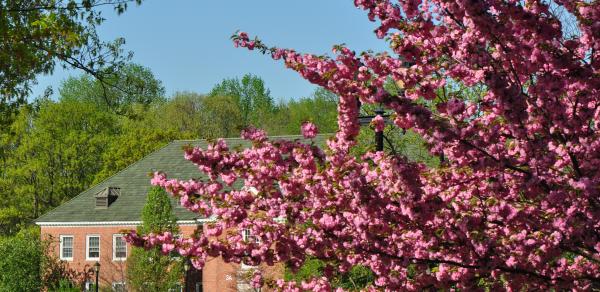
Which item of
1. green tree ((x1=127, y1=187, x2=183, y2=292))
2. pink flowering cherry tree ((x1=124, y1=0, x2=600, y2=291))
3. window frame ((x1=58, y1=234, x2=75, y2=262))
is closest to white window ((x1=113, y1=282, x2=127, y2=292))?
green tree ((x1=127, y1=187, x2=183, y2=292))

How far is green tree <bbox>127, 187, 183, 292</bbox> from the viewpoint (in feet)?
128

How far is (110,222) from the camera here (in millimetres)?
48062

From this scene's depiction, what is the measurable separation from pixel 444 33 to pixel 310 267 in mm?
20679

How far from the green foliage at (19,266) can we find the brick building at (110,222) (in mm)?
2829

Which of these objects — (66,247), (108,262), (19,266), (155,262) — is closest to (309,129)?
(155,262)

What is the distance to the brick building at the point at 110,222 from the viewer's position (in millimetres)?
46656

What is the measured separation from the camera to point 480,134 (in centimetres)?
787

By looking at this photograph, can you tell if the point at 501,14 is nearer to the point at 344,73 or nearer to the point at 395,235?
the point at 344,73

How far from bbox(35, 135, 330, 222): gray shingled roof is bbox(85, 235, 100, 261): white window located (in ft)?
3.20

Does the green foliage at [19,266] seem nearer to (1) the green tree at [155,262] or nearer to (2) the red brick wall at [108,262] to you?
(2) the red brick wall at [108,262]

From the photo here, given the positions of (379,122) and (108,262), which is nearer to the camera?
(379,122)

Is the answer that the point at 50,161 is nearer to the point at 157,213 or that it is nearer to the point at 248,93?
the point at 157,213

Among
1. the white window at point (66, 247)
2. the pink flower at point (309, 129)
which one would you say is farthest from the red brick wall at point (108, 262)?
the pink flower at point (309, 129)

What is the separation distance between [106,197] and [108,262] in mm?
3659
